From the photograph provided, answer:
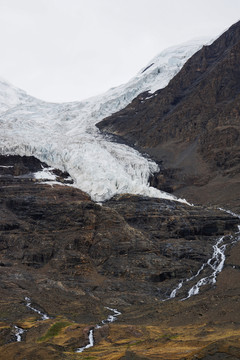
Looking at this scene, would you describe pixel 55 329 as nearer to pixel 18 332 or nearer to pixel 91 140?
pixel 18 332

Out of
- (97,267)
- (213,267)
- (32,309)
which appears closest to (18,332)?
(32,309)

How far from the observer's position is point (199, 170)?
99.2 metres

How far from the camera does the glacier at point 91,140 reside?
267 ft

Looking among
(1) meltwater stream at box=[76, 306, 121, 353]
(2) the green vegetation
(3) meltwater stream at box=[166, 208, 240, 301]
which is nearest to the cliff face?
(2) the green vegetation

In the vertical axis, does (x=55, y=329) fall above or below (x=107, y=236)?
above

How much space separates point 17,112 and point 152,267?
102 meters

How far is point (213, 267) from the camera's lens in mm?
54312

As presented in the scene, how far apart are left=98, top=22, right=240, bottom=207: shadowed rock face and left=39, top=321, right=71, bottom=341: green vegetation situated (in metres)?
52.2

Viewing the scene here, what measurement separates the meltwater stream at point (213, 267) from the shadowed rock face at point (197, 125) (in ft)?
54.7

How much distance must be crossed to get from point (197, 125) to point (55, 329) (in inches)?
3561

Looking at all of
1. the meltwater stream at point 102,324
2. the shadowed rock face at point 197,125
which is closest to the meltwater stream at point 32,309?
the meltwater stream at point 102,324

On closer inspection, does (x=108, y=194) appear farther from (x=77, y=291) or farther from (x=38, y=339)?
(x=38, y=339)

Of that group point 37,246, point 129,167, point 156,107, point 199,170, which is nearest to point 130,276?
point 37,246

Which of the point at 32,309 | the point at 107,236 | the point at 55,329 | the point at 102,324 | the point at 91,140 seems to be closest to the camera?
the point at 55,329
